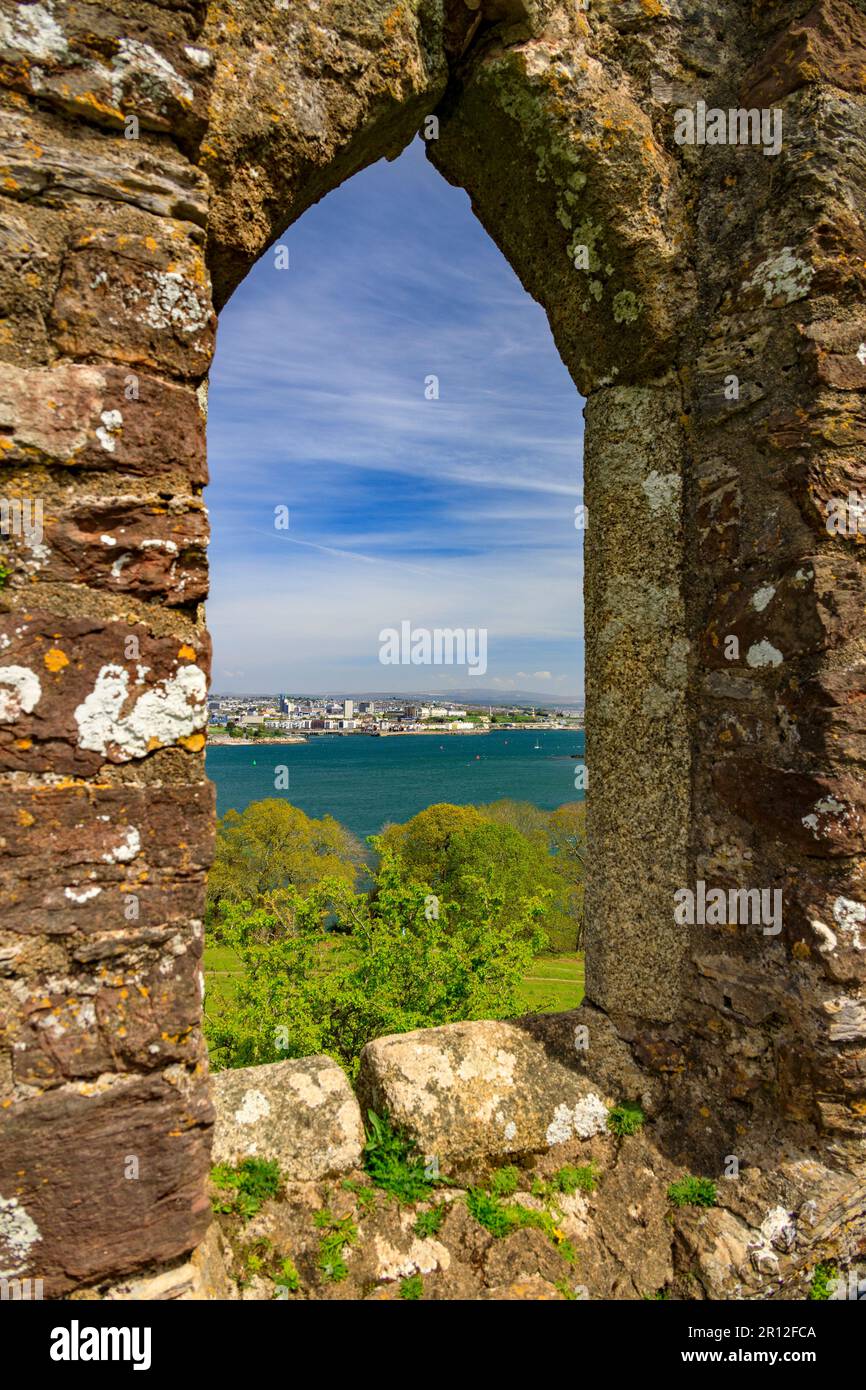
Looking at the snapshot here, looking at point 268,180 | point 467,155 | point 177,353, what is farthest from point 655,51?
point 177,353

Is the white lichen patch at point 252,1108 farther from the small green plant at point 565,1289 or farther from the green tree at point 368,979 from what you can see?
the green tree at point 368,979

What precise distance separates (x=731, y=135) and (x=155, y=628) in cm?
289

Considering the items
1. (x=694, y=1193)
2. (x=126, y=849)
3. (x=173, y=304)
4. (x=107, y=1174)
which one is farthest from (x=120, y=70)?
(x=694, y=1193)

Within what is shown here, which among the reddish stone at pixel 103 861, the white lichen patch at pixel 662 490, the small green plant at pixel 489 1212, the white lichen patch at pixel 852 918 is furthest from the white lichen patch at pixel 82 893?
the white lichen patch at pixel 662 490

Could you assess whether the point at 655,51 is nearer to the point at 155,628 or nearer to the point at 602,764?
the point at 602,764

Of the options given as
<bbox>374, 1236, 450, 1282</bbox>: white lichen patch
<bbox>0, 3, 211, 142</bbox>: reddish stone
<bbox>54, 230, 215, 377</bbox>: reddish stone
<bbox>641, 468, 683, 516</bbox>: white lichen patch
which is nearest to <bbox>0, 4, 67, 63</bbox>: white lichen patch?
<bbox>0, 3, 211, 142</bbox>: reddish stone

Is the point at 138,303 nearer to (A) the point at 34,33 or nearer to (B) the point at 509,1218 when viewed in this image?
(A) the point at 34,33

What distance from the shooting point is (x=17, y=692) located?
171 cm

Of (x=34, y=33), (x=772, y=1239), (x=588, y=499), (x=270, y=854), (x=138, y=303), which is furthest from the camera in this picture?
(x=270, y=854)

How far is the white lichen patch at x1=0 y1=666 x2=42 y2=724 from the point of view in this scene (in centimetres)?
170

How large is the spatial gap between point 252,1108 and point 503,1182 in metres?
0.89

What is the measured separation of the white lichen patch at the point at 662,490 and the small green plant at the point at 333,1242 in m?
2.72

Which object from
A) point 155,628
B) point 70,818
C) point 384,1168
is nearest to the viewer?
point 70,818
